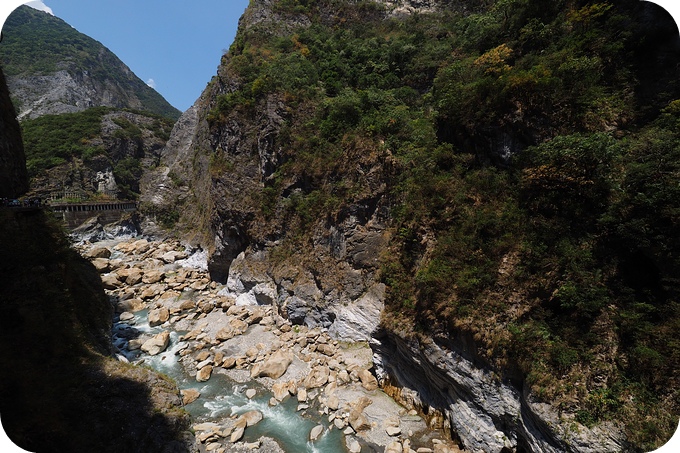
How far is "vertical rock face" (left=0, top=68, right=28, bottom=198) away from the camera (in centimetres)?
1309

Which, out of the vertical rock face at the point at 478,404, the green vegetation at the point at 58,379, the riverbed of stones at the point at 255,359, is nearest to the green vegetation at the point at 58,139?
the riverbed of stones at the point at 255,359

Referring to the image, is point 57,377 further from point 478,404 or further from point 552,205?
point 552,205

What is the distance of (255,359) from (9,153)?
55.3 ft

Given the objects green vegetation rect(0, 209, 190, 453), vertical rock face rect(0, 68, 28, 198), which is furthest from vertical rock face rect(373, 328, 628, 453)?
vertical rock face rect(0, 68, 28, 198)

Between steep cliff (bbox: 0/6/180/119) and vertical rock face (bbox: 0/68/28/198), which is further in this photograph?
steep cliff (bbox: 0/6/180/119)

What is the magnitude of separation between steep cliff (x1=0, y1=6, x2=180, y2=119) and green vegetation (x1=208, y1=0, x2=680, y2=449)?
87.5 meters

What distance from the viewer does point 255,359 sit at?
1571 centimetres

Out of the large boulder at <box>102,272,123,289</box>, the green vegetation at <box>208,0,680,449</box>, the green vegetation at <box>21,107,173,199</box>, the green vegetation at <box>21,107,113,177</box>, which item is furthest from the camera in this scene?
the green vegetation at <box>21,107,173,199</box>

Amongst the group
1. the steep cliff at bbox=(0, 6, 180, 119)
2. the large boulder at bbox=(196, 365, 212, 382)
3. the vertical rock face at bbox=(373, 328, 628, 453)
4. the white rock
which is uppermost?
the steep cliff at bbox=(0, 6, 180, 119)

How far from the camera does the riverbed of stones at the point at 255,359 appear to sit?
11.0 metres

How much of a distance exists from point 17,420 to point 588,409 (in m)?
15.3

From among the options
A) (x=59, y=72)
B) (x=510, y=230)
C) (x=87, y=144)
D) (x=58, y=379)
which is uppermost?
(x=59, y=72)

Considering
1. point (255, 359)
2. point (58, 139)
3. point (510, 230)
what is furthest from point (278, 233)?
point (58, 139)

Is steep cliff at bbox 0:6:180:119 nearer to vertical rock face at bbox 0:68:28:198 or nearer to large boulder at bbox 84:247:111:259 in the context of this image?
large boulder at bbox 84:247:111:259
